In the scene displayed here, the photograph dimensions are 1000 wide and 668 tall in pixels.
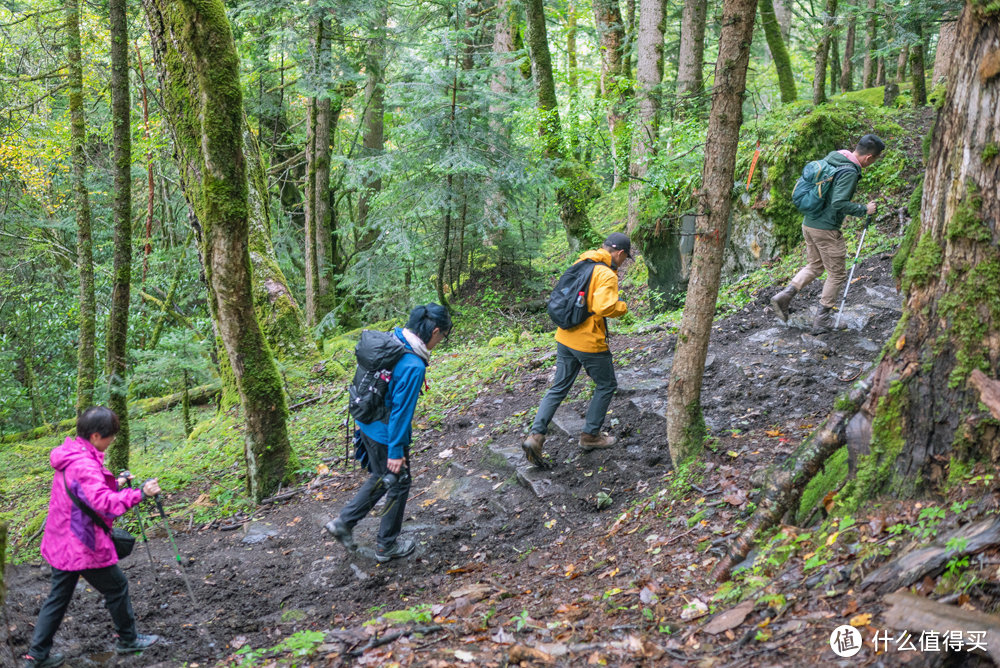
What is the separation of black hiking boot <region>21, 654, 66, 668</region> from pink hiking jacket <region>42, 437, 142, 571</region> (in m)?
0.62

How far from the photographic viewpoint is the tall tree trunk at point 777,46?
46.2 ft

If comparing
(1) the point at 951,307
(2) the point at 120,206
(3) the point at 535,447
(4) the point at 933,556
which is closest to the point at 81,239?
(2) the point at 120,206

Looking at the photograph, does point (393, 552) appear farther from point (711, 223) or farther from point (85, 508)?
point (711, 223)

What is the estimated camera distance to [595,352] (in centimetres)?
628

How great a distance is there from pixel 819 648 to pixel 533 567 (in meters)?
2.68

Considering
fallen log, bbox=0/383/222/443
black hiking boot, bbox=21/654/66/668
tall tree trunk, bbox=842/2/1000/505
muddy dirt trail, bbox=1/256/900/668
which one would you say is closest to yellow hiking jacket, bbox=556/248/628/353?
muddy dirt trail, bbox=1/256/900/668

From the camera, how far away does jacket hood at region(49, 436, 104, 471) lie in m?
4.30

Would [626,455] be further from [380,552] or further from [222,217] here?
[222,217]

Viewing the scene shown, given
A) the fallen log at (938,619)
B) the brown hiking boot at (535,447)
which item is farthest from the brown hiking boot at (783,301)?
the fallen log at (938,619)

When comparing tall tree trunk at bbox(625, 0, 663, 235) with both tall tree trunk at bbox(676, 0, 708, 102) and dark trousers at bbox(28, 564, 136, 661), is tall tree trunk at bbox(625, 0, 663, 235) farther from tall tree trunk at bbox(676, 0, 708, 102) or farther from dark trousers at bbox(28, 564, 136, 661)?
dark trousers at bbox(28, 564, 136, 661)

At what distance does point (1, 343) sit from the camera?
1531 centimetres

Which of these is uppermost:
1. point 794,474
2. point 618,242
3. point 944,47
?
point 944,47

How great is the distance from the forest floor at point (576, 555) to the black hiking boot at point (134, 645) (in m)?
0.10

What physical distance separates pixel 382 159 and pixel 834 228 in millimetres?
8134
